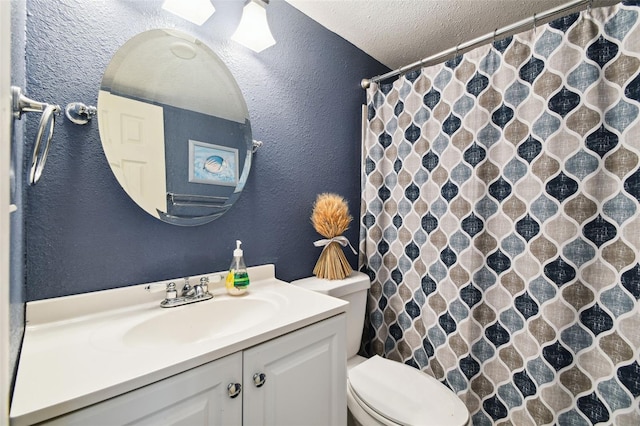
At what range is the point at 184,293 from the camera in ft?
3.01

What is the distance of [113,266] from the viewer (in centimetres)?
85

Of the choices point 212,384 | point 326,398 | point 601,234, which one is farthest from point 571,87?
point 212,384

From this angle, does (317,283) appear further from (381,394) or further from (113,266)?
(113,266)

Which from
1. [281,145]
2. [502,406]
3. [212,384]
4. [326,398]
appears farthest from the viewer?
[281,145]

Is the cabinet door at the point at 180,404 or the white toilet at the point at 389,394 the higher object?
the cabinet door at the point at 180,404

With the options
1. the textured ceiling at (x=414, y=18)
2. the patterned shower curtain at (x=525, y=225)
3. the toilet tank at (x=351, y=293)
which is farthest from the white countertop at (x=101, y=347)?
the textured ceiling at (x=414, y=18)

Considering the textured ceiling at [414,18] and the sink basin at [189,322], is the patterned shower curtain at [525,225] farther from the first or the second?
the sink basin at [189,322]

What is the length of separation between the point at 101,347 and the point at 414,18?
1.76 m

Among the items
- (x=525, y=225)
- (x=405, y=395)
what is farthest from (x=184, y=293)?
(x=525, y=225)

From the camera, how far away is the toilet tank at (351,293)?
1.26 m

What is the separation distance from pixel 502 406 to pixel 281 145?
4.73 ft

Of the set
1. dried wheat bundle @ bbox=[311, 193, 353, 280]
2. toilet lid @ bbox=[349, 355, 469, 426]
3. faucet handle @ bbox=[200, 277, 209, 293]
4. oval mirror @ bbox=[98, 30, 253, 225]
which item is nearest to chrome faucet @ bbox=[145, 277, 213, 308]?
faucet handle @ bbox=[200, 277, 209, 293]

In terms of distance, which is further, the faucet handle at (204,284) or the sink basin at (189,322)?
the faucet handle at (204,284)

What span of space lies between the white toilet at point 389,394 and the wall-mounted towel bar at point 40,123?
955mm
